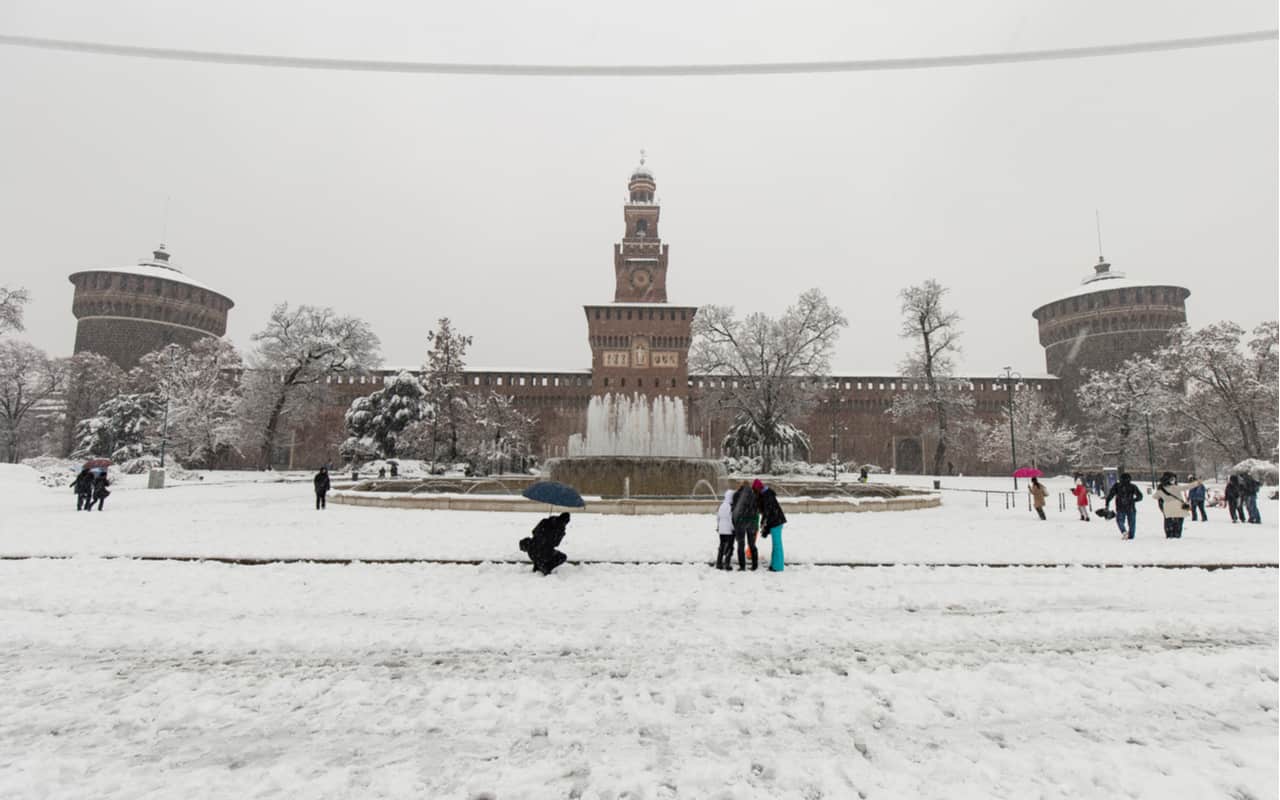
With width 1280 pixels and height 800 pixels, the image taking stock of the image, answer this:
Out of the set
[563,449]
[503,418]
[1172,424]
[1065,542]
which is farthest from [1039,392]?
[1065,542]

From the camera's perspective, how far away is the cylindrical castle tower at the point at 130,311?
153 feet

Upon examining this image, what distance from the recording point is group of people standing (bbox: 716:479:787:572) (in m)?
6.95

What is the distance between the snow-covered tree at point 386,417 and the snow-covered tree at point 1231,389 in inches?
1515

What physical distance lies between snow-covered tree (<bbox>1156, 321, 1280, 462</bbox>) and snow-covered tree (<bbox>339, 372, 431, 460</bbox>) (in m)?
38.5

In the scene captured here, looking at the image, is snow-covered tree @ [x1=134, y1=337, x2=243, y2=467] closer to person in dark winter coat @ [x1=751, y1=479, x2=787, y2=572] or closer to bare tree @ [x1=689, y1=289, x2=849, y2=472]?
bare tree @ [x1=689, y1=289, x2=849, y2=472]

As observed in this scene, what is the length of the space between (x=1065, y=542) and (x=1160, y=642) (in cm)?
567

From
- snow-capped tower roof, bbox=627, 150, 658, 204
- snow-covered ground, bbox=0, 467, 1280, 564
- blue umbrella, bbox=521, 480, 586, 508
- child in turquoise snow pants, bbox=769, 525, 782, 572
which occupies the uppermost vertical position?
snow-capped tower roof, bbox=627, 150, 658, 204

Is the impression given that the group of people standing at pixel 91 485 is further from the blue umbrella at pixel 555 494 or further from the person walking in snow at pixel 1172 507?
the person walking in snow at pixel 1172 507

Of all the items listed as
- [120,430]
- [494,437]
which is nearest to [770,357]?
[494,437]

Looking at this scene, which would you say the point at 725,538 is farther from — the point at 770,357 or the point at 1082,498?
the point at 770,357

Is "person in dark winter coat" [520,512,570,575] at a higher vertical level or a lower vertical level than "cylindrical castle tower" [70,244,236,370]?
lower

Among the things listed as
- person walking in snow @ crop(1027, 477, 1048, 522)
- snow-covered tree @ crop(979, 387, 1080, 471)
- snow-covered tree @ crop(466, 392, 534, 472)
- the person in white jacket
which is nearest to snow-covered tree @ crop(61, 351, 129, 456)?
snow-covered tree @ crop(466, 392, 534, 472)

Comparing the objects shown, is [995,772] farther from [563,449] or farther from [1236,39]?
[563,449]

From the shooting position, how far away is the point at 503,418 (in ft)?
115
